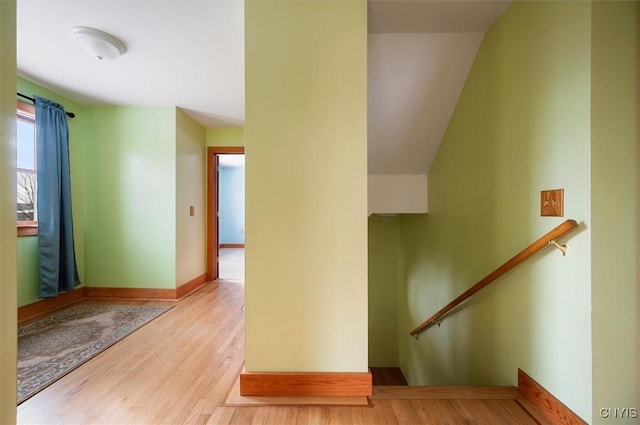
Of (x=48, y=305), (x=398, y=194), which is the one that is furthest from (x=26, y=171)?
(x=398, y=194)

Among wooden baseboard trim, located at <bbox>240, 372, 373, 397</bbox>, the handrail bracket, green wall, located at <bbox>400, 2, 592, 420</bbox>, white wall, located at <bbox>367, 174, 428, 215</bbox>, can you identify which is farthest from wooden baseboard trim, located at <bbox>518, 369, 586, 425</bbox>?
white wall, located at <bbox>367, 174, 428, 215</bbox>

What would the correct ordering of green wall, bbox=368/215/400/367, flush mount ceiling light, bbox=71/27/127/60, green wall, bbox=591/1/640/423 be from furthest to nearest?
green wall, bbox=368/215/400/367 < flush mount ceiling light, bbox=71/27/127/60 < green wall, bbox=591/1/640/423

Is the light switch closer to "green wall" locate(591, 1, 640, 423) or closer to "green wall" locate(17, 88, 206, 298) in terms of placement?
"green wall" locate(591, 1, 640, 423)

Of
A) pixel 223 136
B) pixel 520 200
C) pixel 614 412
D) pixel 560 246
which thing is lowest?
pixel 614 412

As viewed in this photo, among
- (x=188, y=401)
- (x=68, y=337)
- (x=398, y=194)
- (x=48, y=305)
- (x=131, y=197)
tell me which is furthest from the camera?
(x=131, y=197)

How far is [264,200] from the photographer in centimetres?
154

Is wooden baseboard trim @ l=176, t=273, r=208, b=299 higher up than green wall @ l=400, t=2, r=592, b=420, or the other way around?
green wall @ l=400, t=2, r=592, b=420

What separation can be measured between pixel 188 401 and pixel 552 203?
7.04 ft

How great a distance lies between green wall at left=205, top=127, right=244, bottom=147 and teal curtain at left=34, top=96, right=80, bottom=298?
5.17ft

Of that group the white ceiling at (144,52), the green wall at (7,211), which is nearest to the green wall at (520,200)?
the white ceiling at (144,52)

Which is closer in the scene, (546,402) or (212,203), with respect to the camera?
(546,402)

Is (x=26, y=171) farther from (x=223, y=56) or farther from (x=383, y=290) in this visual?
(x=383, y=290)

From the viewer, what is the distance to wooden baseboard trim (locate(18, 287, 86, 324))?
2545 millimetres

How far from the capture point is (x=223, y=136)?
3.99m
